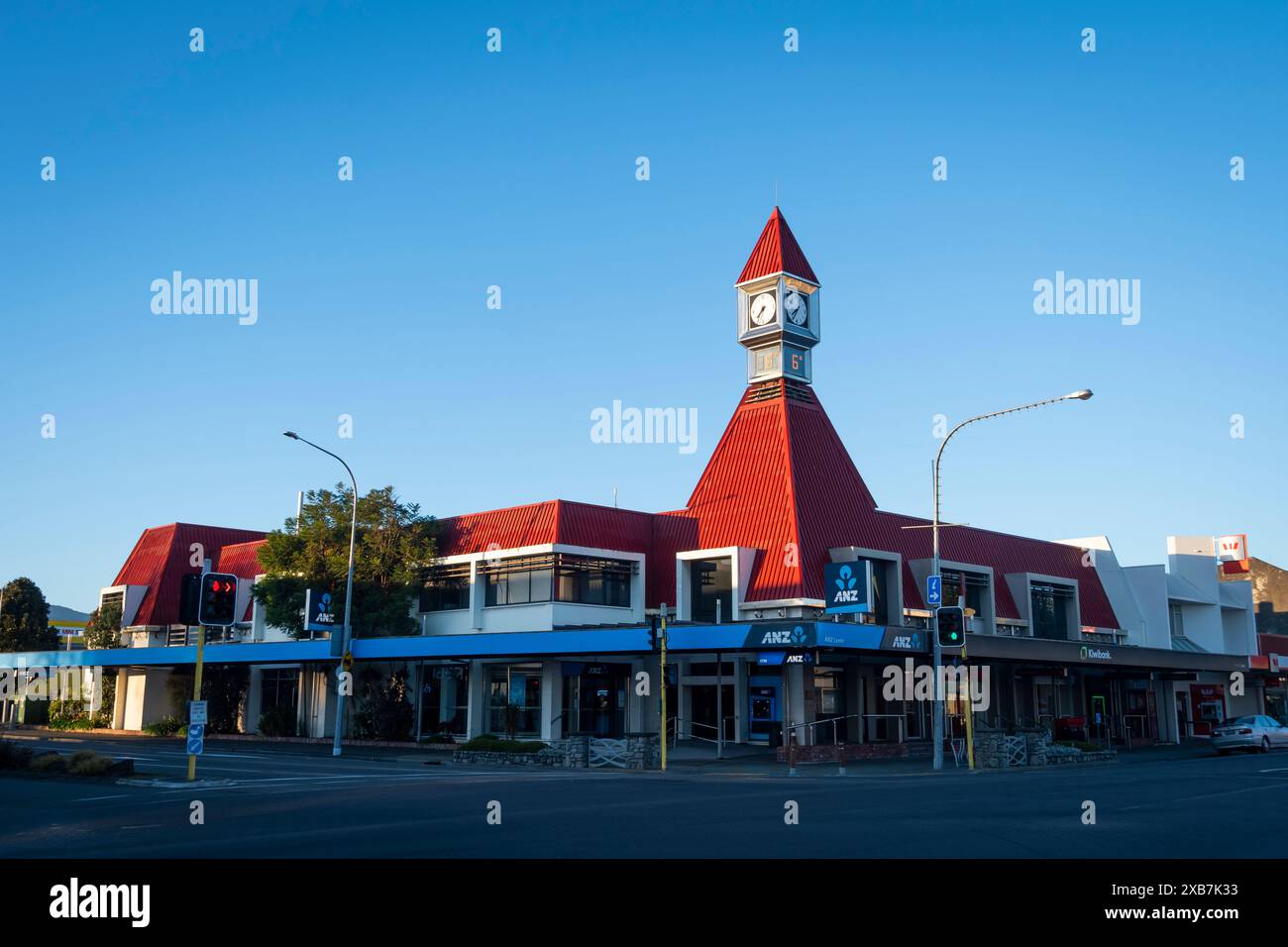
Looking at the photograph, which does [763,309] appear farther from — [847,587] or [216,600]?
[216,600]

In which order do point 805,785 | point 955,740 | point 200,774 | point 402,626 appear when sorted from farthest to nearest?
1. point 402,626
2. point 955,740
3. point 200,774
4. point 805,785

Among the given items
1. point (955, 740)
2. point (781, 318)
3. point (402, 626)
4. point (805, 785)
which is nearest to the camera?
point (805, 785)

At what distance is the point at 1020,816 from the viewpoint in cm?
1566

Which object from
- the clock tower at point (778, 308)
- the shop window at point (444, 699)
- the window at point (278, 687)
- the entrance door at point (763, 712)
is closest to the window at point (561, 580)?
the shop window at point (444, 699)

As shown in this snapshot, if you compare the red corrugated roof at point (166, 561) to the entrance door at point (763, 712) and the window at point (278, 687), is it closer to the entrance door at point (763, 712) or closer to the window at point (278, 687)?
the window at point (278, 687)

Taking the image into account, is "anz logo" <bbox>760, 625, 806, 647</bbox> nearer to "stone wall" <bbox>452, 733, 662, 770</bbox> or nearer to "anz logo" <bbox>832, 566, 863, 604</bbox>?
"stone wall" <bbox>452, 733, 662, 770</bbox>

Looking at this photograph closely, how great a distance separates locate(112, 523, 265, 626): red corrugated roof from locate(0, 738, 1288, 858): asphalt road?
35659 mm

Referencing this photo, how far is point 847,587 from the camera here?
129ft

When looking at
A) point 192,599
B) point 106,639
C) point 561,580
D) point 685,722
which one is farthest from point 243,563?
point 192,599
